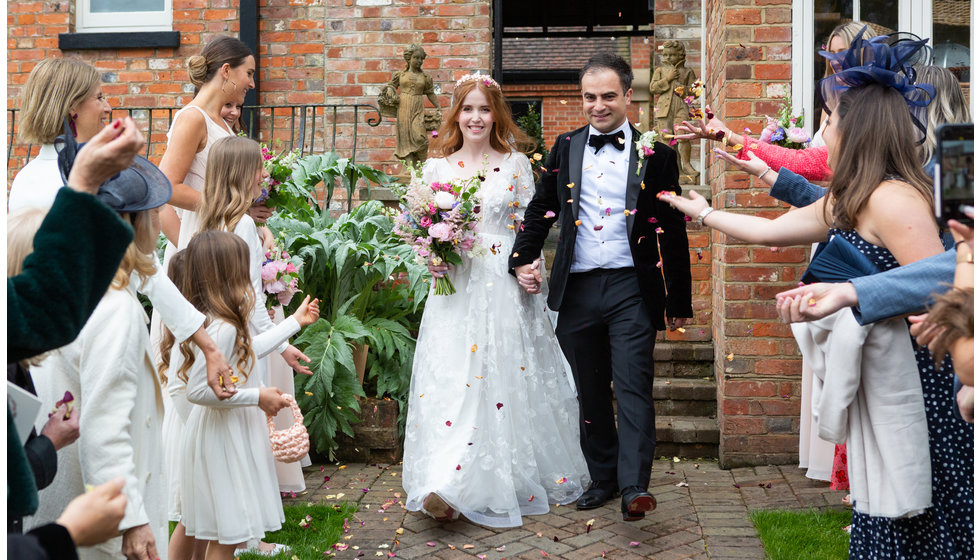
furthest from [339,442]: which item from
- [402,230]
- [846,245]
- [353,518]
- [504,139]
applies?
[846,245]

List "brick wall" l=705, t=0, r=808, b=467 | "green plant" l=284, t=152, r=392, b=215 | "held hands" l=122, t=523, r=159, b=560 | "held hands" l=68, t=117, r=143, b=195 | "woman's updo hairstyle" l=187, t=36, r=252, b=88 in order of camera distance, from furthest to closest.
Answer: "green plant" l=284, t=152, r=392, b=215
"brick wall" l=705, t=0, r=808, b=467
"woman's updo hairstyle" l=187, t=36, r=252, b=88
"held hands" l=122, t=523, r=159, b=560
"held hands" l=68, t=117, r=143, b=195

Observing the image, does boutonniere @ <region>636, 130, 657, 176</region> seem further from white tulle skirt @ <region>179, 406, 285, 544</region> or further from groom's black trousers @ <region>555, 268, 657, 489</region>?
white tulle skirt @ <region>179, 406, 285, 544</region>

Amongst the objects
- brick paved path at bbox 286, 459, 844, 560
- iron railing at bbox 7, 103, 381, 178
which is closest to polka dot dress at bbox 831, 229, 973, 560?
brick paved path at bbox 286, 459, 844, 560

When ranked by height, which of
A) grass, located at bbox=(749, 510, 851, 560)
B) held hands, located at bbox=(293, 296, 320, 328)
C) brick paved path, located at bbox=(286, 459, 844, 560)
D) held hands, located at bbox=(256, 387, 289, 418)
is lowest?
brick paved path, located at bbox=(286, 459, 844, 560)

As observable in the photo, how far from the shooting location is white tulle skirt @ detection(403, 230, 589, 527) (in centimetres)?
430

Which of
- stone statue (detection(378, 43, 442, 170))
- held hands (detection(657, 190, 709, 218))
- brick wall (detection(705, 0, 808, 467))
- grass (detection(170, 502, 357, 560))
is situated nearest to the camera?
held hands (detection(657, 190, 709, 218))

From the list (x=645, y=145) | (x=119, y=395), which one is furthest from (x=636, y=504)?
(x=119, y=395)

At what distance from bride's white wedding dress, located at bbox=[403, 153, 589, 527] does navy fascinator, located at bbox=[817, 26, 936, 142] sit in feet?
7.07

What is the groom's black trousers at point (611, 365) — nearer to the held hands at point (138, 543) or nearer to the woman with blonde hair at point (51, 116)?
the woman with blonde hair at point (51, 116)

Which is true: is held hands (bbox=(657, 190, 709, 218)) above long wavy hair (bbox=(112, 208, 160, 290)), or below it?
above

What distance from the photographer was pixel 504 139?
4.85 metres

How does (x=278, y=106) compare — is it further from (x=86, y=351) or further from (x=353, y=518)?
(x=86, y=351)

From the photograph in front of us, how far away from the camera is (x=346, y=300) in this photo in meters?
5.76

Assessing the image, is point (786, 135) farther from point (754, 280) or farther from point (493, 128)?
point (493, 128)
